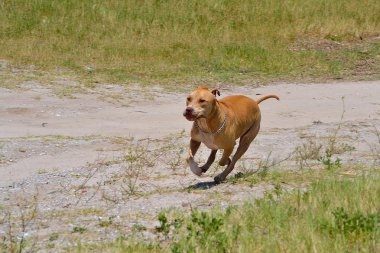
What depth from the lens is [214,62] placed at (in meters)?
16.7

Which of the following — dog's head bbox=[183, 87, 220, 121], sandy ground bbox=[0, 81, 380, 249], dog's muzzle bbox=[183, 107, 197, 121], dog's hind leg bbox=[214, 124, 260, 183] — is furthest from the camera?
dog's hind leg bbox=[214, 124, 260, 183]

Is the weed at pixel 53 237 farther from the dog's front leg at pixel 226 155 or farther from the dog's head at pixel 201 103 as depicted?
the dog's front leg at pixel 226 155

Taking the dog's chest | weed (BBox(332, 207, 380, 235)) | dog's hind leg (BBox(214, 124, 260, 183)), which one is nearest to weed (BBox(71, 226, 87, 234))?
weed (BBox(332, 207, 380, 235))

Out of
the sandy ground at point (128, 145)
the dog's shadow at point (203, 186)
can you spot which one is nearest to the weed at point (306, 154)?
the sandy ground at point (128, 145)

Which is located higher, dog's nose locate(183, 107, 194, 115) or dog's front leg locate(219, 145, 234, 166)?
dog's nose locate(183, 107, 194, 115)

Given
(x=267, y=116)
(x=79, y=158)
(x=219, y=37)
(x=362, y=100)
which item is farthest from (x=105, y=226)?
(x=219, y=37)

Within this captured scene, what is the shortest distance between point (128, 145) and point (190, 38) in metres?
8.16

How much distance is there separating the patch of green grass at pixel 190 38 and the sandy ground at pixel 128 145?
1.47 m

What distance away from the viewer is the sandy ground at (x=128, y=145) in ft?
22.1

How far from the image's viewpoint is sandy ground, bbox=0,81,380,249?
6734mm

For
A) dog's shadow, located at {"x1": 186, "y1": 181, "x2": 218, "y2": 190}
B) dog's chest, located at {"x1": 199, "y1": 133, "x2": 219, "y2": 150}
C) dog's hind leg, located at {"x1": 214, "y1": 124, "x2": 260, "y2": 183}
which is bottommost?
dog's shadow, located at {"x1": 186, "y1": 181, "x2": 218, "y2": 190}

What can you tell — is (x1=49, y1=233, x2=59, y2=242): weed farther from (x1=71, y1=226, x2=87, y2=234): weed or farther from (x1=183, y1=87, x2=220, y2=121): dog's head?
(x1=183, y1=87, x2=220, y2=121): dog's head

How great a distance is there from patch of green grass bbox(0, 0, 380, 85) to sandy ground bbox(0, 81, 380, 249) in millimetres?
1473

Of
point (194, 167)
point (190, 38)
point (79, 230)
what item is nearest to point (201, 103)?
point (194, 167)
